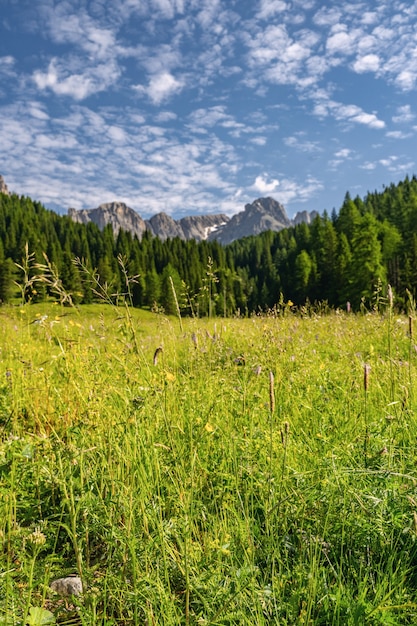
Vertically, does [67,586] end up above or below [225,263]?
below

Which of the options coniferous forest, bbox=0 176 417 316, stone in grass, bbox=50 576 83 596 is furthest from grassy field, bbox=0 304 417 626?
coniferous forest, bbox=0 176 417 316

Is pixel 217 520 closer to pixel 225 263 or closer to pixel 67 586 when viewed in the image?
pixel 67 586

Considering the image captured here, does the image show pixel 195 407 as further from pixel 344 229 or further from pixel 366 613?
pixel 344 229

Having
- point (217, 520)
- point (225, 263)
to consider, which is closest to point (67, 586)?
point (217, 520)

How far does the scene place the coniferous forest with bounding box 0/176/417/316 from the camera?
311 cm

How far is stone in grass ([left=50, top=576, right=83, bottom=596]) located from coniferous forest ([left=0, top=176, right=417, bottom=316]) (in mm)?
1410

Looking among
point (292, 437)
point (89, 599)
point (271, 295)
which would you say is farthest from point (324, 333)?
point (271, 295)

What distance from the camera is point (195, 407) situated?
10.0 feet

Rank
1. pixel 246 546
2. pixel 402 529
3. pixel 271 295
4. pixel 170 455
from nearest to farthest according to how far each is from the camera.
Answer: pixel 402 529 → pixel 246 546 → pixel 170 455 → pixel 271 295

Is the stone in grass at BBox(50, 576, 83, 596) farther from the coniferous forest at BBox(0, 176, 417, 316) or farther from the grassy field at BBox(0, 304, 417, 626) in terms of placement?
the coniferous forest at BBox(0, 176, 417, 316)

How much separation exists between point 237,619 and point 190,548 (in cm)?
33

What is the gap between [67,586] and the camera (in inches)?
67.1

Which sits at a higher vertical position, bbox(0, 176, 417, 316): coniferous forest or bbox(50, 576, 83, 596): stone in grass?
bbox(0, 176, 417, 316): coniferous forest

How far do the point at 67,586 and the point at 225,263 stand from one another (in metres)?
79.9
